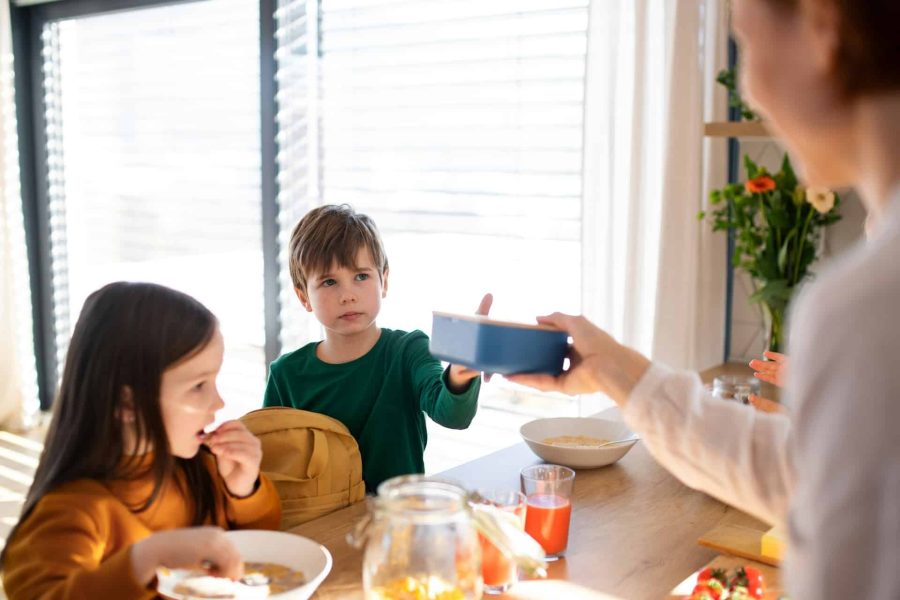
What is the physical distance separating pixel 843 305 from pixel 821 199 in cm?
191

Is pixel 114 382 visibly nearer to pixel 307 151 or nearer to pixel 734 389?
pixel 734 389

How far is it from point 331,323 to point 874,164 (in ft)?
4.79

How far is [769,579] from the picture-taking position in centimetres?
128

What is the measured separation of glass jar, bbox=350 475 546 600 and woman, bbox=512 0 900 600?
0.48 metres

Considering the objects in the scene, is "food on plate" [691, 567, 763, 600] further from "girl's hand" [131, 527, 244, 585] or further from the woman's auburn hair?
the woman's auburn hair

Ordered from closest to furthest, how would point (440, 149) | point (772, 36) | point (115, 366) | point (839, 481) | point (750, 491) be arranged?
point (839, 481)
point (772, 36)
point (750, 491)
point (115, 366)
point (440, 149)

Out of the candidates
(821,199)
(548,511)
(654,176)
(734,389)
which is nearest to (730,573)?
(548,511)

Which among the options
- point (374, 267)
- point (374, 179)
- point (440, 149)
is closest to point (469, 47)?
point (440, 149)

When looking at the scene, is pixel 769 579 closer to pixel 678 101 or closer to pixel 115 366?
pixel 115 366

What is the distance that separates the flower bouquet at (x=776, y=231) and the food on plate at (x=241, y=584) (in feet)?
5.44

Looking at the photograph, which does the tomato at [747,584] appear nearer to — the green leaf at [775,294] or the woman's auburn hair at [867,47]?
the woman's auburn hair at [867,47]

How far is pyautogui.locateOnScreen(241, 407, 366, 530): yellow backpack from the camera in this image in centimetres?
154

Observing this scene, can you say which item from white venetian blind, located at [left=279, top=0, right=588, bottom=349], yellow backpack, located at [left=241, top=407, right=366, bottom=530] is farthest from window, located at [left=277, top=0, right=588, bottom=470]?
yellow backpack, located at [left=241, top=407, right=366, bottom=530]

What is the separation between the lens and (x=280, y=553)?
4.25ft
